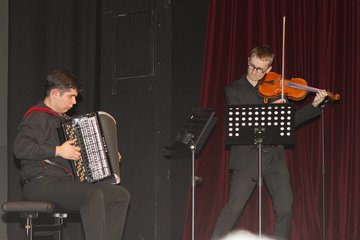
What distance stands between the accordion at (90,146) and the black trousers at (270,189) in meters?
1.04

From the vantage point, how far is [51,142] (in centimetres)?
512

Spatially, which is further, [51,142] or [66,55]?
[66,55]

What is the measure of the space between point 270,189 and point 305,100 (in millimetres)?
1111

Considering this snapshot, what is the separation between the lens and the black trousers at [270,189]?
5387 mm

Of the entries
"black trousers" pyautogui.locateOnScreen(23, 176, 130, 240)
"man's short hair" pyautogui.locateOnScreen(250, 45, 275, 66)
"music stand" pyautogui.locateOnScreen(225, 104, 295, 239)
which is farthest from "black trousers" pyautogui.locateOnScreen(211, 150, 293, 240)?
"black trousers" pyautogui.locateOnScreen(23, 176, 130, 240)

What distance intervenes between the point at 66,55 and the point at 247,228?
8.43 ft

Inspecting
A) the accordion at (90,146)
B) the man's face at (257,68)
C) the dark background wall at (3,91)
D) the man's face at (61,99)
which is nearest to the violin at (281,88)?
the man's face at (257,68)

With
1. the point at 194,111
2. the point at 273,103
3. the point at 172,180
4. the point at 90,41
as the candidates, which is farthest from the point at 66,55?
the point at 273,103

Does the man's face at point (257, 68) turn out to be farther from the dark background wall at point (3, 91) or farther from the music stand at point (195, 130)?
the dark background wall at point (3, 91)

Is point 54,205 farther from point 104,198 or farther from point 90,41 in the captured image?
point 90,41

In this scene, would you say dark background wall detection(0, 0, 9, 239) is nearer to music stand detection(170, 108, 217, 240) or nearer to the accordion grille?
the accordion grille

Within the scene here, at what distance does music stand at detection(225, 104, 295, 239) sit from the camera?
507 cm

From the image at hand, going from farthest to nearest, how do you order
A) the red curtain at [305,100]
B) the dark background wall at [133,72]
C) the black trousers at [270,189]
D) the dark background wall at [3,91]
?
the dark background wall at [3,91], the dark background wall at [133,72], the red curtain at [305,100], the black trousers at [270,189]

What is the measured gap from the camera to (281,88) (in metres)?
5.41
